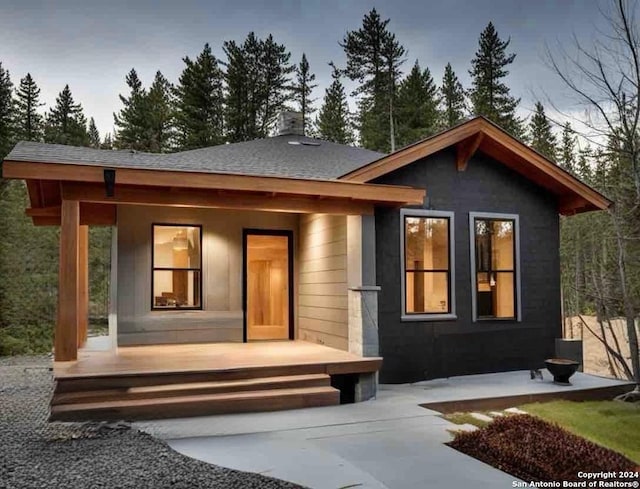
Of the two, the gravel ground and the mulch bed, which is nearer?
the gravel ground

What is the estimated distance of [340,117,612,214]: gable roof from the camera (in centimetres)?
745

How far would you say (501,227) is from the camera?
851 centimetres

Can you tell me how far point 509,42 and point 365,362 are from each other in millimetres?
21202

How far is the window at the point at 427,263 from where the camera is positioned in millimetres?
7730

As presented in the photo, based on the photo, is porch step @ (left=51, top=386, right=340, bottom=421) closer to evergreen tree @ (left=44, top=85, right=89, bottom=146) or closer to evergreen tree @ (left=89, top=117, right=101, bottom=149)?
evergreen tree @ (left=44, top=85, right=89, bottom=146)

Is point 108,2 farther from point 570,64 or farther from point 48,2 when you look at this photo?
point 570,64

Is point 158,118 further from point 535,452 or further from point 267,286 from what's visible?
point 535,452

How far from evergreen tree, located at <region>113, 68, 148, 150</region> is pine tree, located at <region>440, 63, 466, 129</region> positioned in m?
13.7

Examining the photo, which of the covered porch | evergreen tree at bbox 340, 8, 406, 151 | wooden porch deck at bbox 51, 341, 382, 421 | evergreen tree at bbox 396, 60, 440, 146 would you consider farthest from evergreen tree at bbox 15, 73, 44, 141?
wooden porch deck at bbox 51, 341, 382, 421

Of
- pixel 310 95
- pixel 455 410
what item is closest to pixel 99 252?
pixel 310 95

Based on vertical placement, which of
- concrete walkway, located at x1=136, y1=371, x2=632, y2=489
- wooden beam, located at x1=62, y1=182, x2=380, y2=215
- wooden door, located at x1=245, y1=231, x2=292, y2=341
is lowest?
concrete walkway, located at x1=136, y1=371, x2=632, y2=489

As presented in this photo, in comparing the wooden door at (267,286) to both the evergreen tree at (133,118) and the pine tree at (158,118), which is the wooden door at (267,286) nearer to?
the pine tree at (158,118)

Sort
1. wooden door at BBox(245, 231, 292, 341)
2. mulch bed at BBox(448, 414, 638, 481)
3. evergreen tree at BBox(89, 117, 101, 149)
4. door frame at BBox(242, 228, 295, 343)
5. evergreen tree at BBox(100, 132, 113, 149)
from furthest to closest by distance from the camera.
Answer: evergreen tree at BBox(89, 117, 101, 149) → evergreen tree at BBox(100, 132, 113, 149) → wooden door at BBox(245, 231, 292, 341) → door frame at BBox(242, 228, 295, 343) → mulch bed at BBox(448, 414, 638, 481)

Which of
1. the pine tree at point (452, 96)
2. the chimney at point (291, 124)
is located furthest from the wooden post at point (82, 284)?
the pine tree at point (452, 96)
